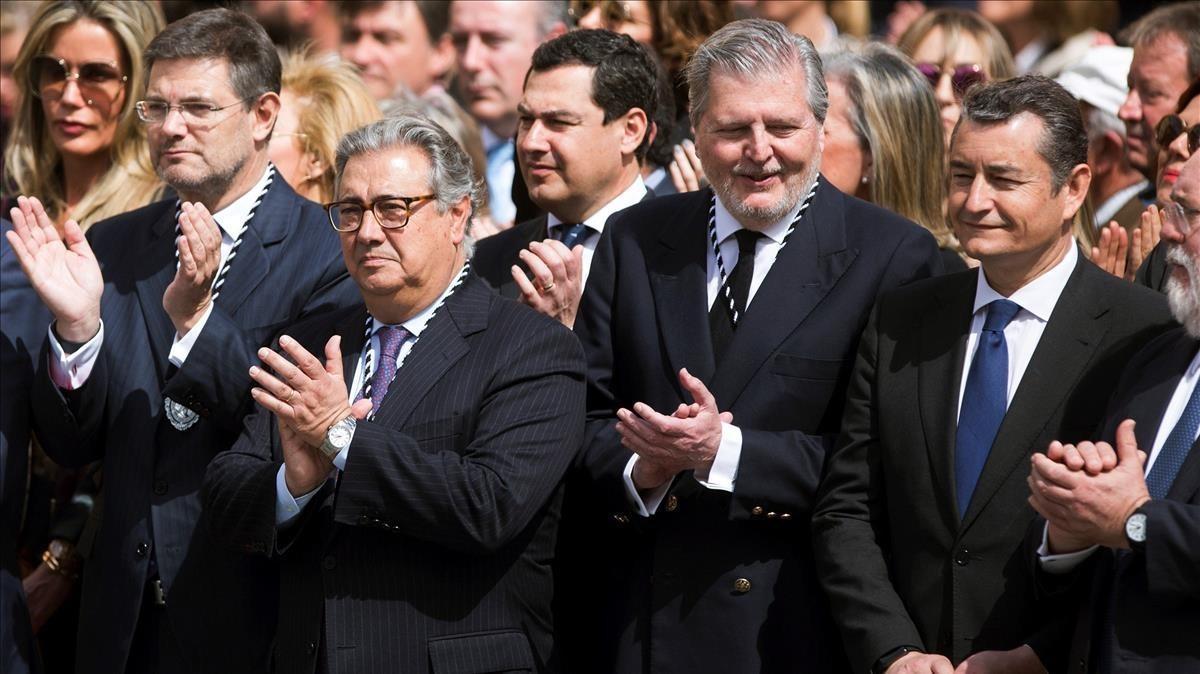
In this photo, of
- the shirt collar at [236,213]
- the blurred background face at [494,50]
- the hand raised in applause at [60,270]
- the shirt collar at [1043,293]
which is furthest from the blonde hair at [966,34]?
the hand raised in applause at [60,270]

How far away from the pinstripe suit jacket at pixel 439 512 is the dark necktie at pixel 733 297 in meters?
0.40

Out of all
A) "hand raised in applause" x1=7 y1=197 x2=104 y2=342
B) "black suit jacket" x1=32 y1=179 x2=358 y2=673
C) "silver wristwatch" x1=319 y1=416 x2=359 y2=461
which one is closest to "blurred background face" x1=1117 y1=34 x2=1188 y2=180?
"black suit jacket" x1=32 y1=179 x2=358 y2=673

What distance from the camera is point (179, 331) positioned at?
5312mm

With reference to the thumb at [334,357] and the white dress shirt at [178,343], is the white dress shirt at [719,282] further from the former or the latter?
the white dress shirt at [178,343]

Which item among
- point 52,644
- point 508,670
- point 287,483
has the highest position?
point 287,483

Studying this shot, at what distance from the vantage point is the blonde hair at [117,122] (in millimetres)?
6773

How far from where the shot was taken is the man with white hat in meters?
6.95

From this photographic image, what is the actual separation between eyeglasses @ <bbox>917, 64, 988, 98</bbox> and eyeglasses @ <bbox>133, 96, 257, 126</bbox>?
2.77m

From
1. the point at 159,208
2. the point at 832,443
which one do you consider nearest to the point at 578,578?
the point at 832,443

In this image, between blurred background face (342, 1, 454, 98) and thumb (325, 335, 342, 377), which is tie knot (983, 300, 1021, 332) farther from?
blurred background face (342, 1, 454, 98)

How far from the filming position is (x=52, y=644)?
21.0 feet

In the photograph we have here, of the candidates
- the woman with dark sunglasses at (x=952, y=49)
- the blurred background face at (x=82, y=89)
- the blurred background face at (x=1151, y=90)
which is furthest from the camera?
the woman with dark sunglasses at (x=952, y=49)

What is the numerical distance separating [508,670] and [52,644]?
2424 millimetres

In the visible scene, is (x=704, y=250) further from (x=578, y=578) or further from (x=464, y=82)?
(x=464, y=82)
